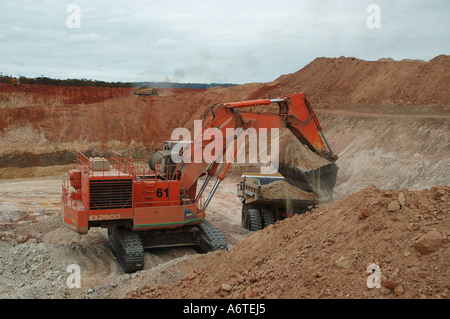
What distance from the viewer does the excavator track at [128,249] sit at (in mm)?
10883

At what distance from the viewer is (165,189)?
11867 mm

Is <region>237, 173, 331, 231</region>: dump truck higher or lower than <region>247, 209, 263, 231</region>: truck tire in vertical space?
higher

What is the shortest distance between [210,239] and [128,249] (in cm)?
205

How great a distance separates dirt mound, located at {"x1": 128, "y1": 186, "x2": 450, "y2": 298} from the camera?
5.22m

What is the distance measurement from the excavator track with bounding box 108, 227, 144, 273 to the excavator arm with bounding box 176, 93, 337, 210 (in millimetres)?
1806

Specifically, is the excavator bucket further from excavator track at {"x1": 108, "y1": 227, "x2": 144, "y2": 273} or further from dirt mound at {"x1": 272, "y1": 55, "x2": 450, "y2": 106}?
dirt mound at {"x1": 272, "y1": 55, "x2": 450, "y2": 106}

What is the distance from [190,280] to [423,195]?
139 inches

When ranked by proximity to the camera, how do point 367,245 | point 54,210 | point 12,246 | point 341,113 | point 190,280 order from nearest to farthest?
point 367,245, point 190,280, point 12,246, point 54,210, point 341,113

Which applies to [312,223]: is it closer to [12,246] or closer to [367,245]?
[367,245]

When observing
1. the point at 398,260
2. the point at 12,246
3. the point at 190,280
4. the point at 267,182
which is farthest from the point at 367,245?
the point at 12,246

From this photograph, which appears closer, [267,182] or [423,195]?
[423,195]

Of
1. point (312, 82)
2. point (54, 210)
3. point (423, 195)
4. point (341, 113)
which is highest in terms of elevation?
point (312, 82)

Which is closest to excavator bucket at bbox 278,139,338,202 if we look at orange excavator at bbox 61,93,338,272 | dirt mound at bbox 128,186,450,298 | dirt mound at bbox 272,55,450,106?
orange excavator at bbox 61,93,338,272
